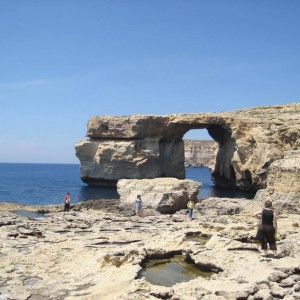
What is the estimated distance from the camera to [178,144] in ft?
233

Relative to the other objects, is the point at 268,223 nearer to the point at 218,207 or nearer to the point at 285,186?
the point at 285,186

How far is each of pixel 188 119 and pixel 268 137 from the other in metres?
13.4

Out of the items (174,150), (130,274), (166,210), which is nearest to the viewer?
(130,274)

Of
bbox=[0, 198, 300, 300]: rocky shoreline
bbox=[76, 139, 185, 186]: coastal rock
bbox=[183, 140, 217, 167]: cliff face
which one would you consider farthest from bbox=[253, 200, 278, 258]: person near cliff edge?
bbox=[183, 140, 217, 167]: cliff face

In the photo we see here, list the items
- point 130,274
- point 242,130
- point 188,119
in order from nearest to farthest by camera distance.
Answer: point 130,274 < point 242,130 < point 188,119

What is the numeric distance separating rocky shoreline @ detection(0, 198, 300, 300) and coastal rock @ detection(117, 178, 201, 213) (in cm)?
576

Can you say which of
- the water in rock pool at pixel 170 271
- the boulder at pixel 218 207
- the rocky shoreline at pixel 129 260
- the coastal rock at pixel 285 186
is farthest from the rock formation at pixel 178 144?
the water in rock pool at pixel 170 271

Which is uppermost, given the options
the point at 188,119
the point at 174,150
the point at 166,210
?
the point at 188,119

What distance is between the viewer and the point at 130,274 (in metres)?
12.3

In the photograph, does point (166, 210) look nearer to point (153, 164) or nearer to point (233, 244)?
point (233, 244)

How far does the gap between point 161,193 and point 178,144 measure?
4071cm

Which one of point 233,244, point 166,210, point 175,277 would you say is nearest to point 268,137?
point 166,210

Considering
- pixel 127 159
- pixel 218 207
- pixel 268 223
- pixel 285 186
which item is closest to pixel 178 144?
pixel 127 159

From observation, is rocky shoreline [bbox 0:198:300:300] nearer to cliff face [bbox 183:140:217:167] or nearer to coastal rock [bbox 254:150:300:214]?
coastal rock [bbox 254:150:300:214]
